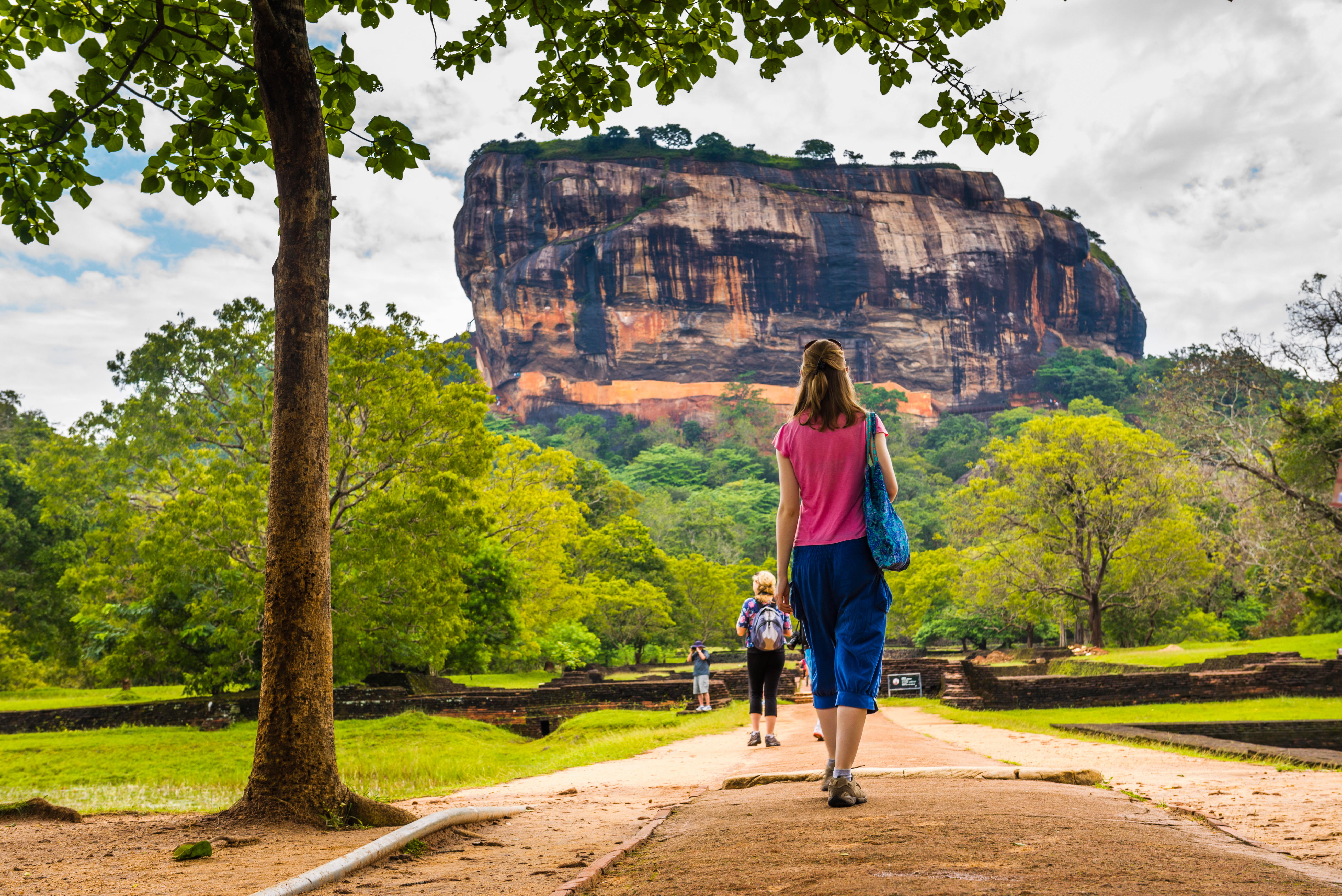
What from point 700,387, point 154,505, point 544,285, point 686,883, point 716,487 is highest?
point 544,285

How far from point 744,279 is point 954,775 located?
10841cm

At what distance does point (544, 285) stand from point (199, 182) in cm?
10241

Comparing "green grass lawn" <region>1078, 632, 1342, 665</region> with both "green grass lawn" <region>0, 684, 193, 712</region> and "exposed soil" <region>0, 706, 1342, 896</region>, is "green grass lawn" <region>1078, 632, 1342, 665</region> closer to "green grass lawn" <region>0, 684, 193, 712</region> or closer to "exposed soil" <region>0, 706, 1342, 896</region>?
"exposed soil" <region>0, 706, 1342, 896</region>

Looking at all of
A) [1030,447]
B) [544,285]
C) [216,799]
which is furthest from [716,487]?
[216,799]

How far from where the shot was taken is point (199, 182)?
6012 millimetres

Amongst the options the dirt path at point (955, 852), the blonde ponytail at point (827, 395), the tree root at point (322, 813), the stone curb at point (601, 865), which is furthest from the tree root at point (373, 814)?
the blonde ponytail at point (827, 395)

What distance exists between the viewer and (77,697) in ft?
78.0

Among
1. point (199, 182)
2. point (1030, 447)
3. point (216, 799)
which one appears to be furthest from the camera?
point (1030, 447)

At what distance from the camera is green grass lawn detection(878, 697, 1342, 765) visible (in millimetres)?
11531

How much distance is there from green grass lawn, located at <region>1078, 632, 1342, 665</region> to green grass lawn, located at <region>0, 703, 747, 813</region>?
1005 cm

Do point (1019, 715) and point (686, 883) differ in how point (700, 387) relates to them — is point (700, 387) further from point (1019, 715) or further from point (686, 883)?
point (686, 883)

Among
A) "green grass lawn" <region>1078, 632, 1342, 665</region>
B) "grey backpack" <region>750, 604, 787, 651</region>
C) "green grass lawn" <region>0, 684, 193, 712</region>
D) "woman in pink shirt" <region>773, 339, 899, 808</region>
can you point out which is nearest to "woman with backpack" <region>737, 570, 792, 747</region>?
"grey backpack" <region>750, 604, 787, 651</region>

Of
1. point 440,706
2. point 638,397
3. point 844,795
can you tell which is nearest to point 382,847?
point 844,795

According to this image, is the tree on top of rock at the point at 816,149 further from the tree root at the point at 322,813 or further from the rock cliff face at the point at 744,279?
the tree root at the point at 322,813
